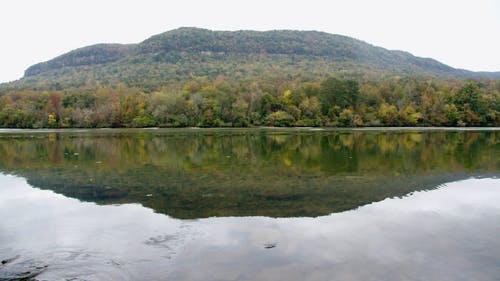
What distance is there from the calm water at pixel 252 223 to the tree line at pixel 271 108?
70.0 metres

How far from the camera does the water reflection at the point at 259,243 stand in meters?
8.68

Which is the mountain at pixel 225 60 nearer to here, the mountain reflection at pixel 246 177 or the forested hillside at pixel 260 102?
the forested hillside at pixel 260 102

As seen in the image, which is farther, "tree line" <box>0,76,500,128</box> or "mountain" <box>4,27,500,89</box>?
"mountain" <box>4,27,500,89</box>

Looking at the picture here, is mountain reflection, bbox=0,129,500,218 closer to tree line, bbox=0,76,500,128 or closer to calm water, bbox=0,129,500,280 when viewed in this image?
calm water, bbox=0,129,500,280

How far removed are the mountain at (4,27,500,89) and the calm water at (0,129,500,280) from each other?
10888 cm

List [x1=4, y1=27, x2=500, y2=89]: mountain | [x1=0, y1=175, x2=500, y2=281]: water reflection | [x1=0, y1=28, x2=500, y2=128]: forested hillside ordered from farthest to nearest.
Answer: [x1=4, y1=27, x2=500, y2=89]: mountain, [x1=0, y1=28, x2=500, y2=128]: forested hillside, [x1=0, y1=175, x2=500, y2=281]: water reflection

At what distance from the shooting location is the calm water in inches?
351

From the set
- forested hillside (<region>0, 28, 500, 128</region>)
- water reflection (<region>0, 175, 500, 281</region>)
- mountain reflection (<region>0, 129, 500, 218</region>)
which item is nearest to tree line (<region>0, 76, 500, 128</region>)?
forested hillside (<region>0, 28, 500, 128</region>)

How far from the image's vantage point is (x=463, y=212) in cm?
1366

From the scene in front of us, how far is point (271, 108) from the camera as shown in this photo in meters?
98.3

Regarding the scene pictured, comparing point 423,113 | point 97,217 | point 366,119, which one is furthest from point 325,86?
point 97,217

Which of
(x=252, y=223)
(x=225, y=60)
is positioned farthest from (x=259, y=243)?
(x=225, y=60)

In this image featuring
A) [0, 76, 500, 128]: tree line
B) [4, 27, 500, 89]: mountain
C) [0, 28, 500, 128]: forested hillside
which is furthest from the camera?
[4, 27, 500, 89]: mountain

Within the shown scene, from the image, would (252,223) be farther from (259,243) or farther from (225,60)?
(225,60)
